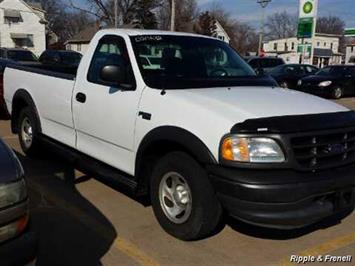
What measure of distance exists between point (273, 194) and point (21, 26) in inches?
2322

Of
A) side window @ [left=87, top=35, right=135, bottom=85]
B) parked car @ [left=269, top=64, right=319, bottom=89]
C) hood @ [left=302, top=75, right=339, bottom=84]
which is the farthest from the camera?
parked car @ [left=269, top=64, right=319, bottom=89]

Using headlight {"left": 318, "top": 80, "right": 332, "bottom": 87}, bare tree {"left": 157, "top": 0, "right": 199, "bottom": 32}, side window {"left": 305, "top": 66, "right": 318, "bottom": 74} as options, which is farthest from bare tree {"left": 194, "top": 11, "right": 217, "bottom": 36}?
headlight {"left": 318, "top": 80, "right": 332, "bottom": 87}

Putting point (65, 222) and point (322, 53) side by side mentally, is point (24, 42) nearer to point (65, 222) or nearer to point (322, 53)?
point (322, 53)

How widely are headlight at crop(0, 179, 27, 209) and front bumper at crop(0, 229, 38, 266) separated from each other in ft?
0.71

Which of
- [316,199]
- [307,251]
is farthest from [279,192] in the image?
A: [307,251]

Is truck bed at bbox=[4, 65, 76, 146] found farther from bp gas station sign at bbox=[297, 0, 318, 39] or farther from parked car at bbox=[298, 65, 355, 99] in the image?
bp gas station sign at bbox=[297, 0, 318, 39]

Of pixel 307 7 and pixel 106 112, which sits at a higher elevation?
pixel 307 7

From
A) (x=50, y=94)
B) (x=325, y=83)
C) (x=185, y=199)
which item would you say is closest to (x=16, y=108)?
(x=50, y=94)

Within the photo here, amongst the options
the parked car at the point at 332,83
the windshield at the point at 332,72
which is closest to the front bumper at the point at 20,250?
the parked car at the point at 332,83

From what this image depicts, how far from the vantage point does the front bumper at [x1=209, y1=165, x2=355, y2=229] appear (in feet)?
11.9

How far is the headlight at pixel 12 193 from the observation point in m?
2.71

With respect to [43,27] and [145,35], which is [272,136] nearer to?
[145,35]

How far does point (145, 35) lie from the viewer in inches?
203

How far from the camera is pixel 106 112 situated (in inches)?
197
